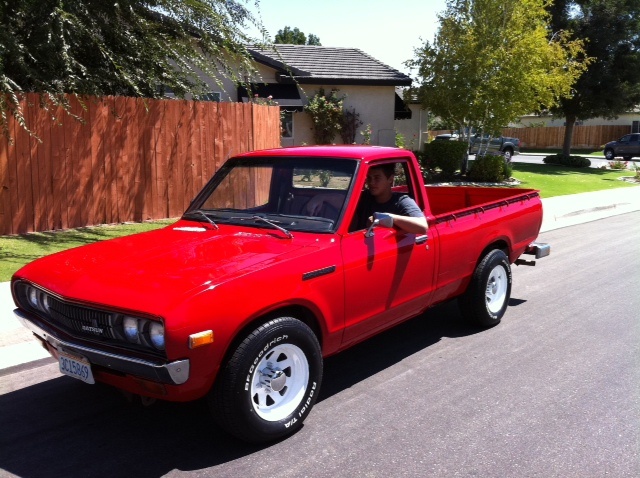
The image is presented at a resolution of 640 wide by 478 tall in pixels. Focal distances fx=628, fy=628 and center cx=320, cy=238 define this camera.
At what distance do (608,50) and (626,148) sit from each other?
12.1 m

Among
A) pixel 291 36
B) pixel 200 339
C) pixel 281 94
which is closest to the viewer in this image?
pixel 200 339

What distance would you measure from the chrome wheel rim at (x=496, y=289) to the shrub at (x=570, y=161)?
26945mm

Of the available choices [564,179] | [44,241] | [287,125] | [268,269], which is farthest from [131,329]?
[564,179]

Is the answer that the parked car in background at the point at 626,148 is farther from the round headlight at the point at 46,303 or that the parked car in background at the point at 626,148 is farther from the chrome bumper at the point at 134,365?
the chrome bumper at the point at 134,365

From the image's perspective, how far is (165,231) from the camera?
16.4 ft

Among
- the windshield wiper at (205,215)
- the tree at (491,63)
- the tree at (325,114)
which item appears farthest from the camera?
the tree at (325,114)

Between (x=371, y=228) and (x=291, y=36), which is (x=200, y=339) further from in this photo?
(x=291, y=36)

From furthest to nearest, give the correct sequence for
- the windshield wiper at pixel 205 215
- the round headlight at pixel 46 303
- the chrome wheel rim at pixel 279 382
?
the windshield wiper at pixel 205 215 < the round headlight at pixel 46 303 < the chrome wheel rim at pixel 279 382

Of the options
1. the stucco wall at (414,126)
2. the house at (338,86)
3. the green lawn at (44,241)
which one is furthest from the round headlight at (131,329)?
the stucco wall at (414,126)

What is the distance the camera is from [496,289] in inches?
252

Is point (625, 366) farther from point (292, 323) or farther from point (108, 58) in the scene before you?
point (108, 58)

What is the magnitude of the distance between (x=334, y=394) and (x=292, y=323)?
103 cm

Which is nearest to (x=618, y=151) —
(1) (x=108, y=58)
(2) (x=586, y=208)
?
(2) (x=586, y=208)

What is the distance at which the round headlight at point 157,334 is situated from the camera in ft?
11.1
